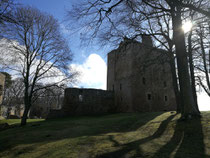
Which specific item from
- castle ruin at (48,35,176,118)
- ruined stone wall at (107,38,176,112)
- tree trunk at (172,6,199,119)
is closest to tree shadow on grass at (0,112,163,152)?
tree trunk at (172,6,199,119)

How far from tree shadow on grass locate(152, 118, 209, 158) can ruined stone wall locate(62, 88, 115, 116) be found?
723 inches

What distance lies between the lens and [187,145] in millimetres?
4336

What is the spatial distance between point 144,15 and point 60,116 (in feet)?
59.4

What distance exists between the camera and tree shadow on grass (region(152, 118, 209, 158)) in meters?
3.59

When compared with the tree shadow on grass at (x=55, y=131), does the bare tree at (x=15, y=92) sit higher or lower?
higher

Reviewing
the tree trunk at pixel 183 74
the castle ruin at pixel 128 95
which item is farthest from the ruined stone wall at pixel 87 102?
the tree trunk at pixel 183 74

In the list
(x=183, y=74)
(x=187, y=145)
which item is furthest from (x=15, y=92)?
(x=187, y=145)

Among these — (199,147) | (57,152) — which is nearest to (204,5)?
(199,147)

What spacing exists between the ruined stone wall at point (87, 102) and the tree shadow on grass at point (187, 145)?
18.4 meters

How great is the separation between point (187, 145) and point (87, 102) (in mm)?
20163

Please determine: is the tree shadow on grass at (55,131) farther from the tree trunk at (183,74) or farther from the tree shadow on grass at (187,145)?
the tree shadow on grass at (187,145)

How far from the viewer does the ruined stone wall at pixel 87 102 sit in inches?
886

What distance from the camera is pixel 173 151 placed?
12.7ft

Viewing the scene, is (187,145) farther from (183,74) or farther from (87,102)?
(87,102)
